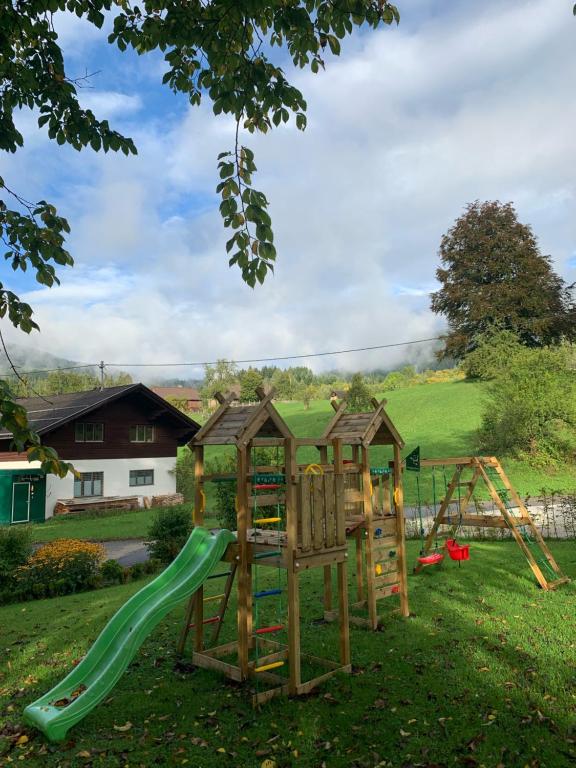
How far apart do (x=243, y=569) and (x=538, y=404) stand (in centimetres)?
2705

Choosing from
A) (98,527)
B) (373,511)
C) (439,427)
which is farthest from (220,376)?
(373,511)

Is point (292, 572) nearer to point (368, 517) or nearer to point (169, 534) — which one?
point (368, 517)

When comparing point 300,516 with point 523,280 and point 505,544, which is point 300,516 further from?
point 523,280

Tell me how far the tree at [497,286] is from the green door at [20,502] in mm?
33555

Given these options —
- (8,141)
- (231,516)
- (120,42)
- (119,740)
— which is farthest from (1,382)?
(231,516)

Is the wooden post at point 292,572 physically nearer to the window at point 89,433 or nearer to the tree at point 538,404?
the window at point 89,433

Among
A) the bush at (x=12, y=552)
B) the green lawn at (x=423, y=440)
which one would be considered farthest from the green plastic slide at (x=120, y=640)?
the green lawn at (x=423, y=440)

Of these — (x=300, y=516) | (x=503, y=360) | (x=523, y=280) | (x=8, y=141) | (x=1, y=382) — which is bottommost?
(x=300, y=516)

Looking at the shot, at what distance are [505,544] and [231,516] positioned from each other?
7.84 m

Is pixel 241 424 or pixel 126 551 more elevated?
pixel 241 424

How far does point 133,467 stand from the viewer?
30.0 m

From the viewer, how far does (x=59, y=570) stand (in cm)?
1249

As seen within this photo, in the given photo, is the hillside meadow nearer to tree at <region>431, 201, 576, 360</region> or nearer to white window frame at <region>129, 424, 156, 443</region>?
tree at <region>431, 201, 576, 360</region>

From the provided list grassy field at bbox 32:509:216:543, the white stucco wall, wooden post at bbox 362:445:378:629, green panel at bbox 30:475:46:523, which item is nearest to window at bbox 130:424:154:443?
the white stucco wall
